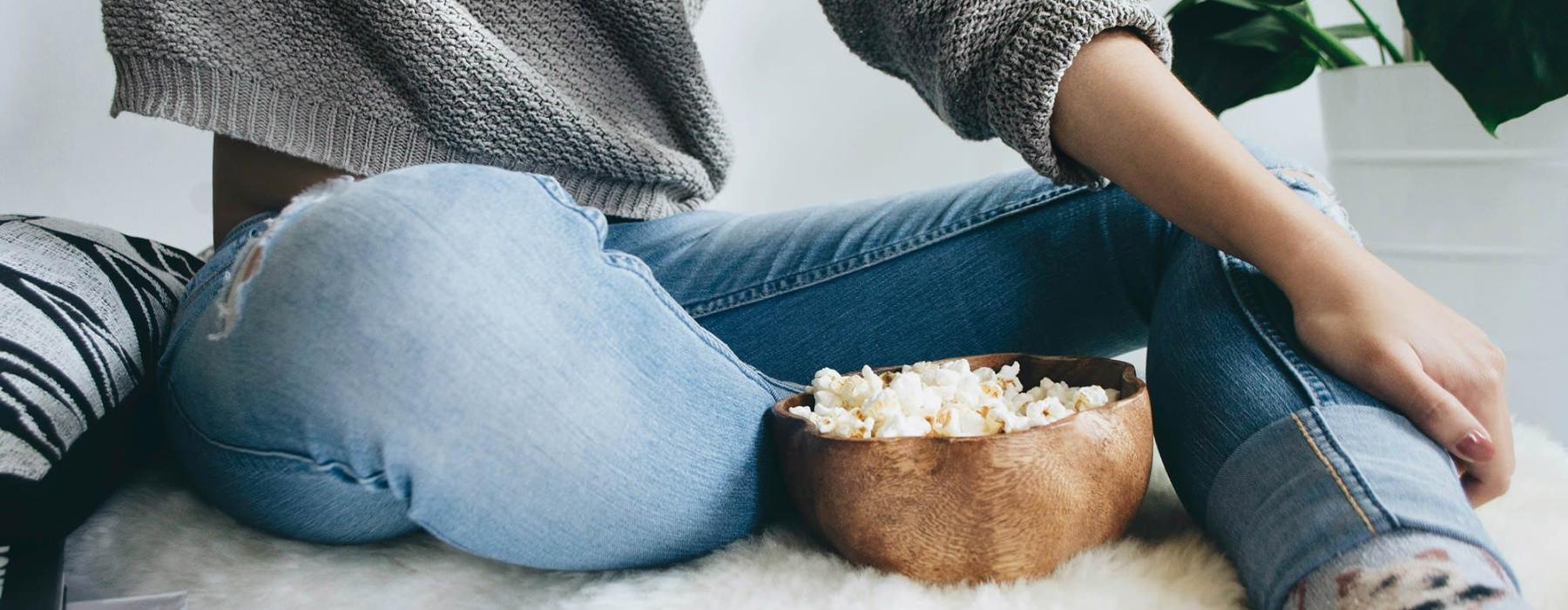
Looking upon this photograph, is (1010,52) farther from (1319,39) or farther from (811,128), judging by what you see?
(811,128)

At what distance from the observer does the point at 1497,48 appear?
96 cm

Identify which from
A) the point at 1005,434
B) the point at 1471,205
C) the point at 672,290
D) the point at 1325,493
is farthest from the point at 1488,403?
the point at 1471,205

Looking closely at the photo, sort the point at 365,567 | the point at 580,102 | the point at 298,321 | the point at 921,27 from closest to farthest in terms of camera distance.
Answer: the point at 298,321
the point at 365,567
the point at 921,27
the point at 580,102

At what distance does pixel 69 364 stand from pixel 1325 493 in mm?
632

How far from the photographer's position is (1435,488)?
48cm

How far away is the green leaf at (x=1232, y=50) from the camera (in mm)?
1177

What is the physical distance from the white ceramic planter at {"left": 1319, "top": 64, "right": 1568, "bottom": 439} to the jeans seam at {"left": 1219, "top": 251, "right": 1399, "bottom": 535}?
0.72m

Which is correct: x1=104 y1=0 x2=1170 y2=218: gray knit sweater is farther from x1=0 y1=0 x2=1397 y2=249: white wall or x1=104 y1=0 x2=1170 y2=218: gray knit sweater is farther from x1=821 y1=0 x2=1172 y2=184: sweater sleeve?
x1=0 y1=0 x2=1397 y2=249: white wall

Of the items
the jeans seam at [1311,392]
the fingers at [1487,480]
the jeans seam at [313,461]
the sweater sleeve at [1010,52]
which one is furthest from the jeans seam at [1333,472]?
the jeans seam at [313,461]

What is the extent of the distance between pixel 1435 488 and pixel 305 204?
0.53 m

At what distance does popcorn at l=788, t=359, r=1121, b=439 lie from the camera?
51 cm

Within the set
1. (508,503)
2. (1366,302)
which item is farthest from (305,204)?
(1366,302)

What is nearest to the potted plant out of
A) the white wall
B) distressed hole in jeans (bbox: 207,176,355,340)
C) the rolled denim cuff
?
the white wall

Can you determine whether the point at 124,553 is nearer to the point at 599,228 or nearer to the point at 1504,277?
the point at 599,228
